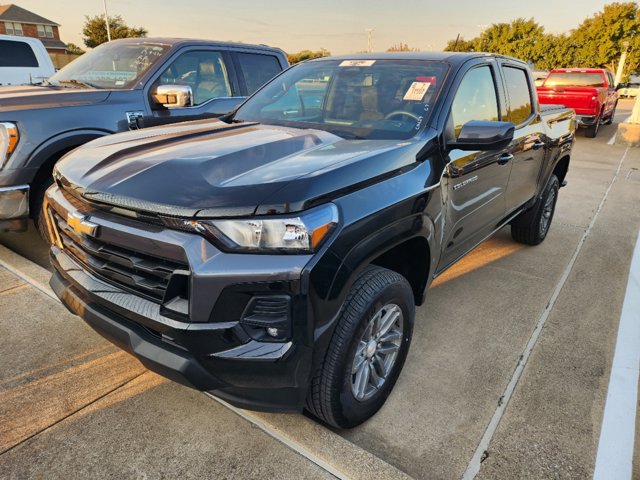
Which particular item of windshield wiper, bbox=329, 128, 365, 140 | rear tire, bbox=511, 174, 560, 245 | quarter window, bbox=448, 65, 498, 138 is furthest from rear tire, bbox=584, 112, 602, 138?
A: windshield wiper, bbox=329, 128, 365, 140

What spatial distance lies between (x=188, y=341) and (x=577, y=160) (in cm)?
1035

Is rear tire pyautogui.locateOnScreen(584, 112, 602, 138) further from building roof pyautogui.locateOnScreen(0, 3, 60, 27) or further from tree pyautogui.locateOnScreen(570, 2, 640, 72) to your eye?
building roof pyautogui.locateOnScreen(0, 3, 60, 27)

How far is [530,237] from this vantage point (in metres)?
4.72

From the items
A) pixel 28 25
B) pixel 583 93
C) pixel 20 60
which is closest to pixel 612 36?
pixel 583 93

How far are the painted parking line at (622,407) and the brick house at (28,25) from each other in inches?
2362

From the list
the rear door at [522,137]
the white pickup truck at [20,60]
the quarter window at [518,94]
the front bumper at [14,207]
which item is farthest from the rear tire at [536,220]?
the white pickup truck at [20,60]

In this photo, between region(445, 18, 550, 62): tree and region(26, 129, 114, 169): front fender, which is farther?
region(445, 18, 550, 62): tree

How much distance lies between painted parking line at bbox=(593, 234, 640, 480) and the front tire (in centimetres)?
102

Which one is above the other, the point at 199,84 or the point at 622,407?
the point at 199,84

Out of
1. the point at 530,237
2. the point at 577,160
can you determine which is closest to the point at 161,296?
the point at 530,237

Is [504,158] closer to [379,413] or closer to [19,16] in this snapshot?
[379,413]

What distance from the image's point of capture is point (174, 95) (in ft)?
13.5

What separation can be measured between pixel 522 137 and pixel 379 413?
2.47m

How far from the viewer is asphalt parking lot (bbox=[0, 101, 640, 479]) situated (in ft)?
6.63
